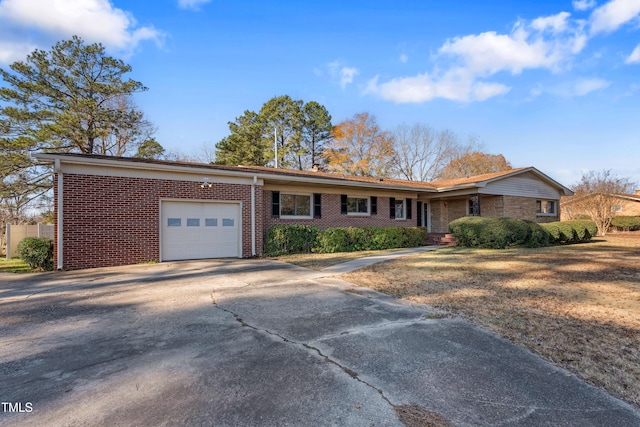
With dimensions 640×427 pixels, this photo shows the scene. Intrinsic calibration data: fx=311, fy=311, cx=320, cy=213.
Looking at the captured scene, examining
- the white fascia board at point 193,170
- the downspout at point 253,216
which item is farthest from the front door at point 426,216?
the downspout at point 253,216

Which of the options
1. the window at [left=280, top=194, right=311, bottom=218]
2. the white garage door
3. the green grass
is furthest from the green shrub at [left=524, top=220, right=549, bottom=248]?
the green grass

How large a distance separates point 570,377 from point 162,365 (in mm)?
3793

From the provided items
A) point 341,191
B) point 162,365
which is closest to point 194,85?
point 341,191

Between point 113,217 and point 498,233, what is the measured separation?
14.4 metres

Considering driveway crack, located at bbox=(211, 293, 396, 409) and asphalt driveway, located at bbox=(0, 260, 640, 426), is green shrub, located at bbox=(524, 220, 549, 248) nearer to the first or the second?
asphalt driveway, located at bbox=(0, 260, 640, 426)

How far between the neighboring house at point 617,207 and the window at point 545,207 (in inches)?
59.8

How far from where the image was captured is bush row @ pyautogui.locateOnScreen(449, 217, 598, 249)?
1338cm

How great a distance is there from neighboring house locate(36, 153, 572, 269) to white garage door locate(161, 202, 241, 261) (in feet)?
0.10

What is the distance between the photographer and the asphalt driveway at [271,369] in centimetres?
224

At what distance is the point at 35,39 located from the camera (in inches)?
715

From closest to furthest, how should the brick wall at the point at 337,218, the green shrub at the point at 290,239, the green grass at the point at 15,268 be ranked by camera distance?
1. the green grass at the point at 15,268
2. the green shrub at the point at 290,239
3. the brick wall at the point at 337,218

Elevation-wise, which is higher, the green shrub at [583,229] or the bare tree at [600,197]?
the bare tree at [600,197]

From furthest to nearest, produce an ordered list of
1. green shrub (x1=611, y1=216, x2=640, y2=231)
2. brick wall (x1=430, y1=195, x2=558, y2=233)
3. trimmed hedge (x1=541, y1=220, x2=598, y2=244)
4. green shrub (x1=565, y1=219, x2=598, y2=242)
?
green shrub (x1=611, y1=216, x2=640, y2=231)
brick wall (x1=430, y1=195, x2=558, y2=233)
green shrub (x1=565, y1=219, x2=598, y2=242)
trimmed hedge (x1=541, y1=220, x2=598, y2=244)

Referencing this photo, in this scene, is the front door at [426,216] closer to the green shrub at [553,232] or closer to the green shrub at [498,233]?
the green shrub at [498,233]
